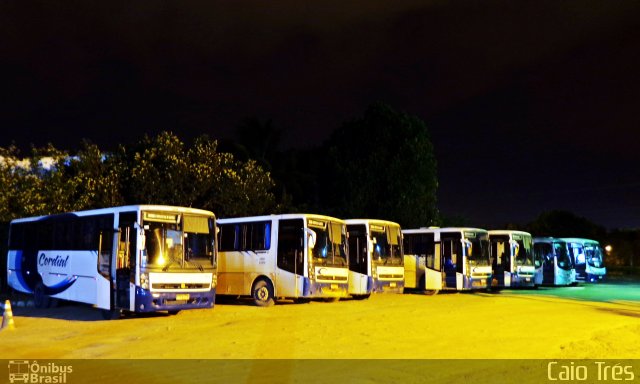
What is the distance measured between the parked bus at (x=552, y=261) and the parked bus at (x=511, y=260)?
2265 millimetres

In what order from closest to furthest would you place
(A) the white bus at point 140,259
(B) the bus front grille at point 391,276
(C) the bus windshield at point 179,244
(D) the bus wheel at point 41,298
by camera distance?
(A) the white bus at point 140,259
(C) the bus windshield at point 179,244
(D) the bus wheel at point 41,298
(B) the bus front grille at point 391,276

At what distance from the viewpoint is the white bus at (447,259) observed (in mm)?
27531

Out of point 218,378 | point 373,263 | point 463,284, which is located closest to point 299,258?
point 373,263

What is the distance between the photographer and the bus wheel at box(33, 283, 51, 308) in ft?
68.6

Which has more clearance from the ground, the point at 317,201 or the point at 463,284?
the point at 317,201

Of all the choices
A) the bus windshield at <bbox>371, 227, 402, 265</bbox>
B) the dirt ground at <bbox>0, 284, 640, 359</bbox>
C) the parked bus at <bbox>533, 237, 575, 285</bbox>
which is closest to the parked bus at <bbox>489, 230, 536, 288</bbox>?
the parked bus at <bbox>533, 237, 575, 285</bbox>

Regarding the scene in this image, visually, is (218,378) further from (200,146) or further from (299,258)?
(200,146)

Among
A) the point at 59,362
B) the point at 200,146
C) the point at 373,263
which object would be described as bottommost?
the point at 59,362

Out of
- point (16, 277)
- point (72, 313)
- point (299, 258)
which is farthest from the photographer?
point (16, 277)

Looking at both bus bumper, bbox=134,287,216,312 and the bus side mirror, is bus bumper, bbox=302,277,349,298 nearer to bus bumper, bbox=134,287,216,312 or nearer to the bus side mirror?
the bus side mirror

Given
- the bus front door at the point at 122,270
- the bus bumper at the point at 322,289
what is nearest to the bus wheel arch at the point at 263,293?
the bus bumper at the point at 322,289

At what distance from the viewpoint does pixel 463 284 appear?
89.9 feet

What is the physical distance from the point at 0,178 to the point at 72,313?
12151mm

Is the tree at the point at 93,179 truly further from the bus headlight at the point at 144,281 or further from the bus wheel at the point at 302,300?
the bus headlight at the point at 144,281
